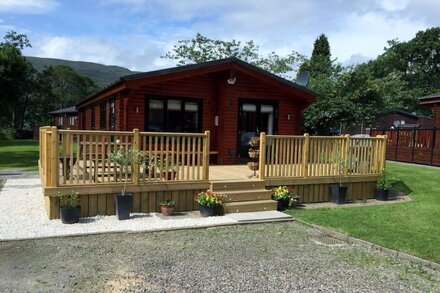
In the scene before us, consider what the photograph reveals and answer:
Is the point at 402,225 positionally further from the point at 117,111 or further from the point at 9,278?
the point at 117,111

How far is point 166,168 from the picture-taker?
772cm

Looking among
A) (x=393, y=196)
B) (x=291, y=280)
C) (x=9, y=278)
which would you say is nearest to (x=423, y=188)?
(x=393, y=196)

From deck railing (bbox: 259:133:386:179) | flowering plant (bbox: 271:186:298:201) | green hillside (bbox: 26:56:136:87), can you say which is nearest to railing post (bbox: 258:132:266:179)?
deck railing (bbox: 259:133:386:179)

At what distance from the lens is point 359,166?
9.82 m

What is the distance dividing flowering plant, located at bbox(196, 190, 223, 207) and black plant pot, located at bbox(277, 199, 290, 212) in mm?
1299

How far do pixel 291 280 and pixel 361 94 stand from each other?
670 inches

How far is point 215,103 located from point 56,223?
20.9ft

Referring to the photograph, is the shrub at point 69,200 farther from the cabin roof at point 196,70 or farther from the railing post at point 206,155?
the cabin roof at point 196,70

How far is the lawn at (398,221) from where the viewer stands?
5922mm

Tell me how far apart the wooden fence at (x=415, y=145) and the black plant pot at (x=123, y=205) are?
11.6 meters

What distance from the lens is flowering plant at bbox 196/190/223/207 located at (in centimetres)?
750

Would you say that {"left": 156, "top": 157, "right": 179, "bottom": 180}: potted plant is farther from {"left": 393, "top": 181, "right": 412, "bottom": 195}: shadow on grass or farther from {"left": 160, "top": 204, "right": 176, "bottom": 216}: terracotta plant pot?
{"left": 393, "top": 181, "right": 412, "bottom": 195}: shadow on grass

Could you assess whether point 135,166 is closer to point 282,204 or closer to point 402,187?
point 282,204

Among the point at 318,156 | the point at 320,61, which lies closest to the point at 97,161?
the point at 318,156
